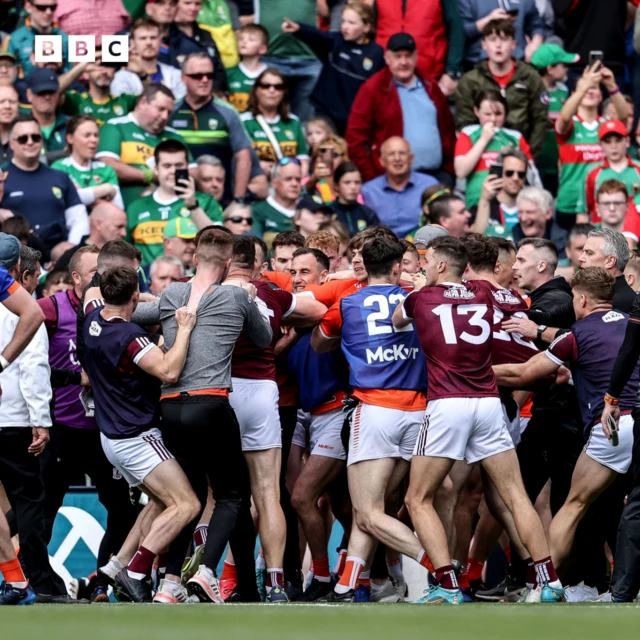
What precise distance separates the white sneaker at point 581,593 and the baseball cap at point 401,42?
739 cm

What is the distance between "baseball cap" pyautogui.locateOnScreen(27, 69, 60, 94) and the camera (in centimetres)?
1383

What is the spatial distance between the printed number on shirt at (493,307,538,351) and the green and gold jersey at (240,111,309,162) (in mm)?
5971

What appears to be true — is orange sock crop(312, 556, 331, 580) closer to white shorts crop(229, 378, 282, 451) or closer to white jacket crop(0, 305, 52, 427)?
white shorts crop(229, 378, 282, 451)

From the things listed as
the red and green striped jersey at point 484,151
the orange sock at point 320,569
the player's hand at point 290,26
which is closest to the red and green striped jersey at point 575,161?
the red and green striped jersey at point 484,151

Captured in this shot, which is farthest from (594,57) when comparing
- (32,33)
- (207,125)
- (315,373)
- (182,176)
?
(315,373)

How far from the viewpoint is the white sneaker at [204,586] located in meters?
8.16

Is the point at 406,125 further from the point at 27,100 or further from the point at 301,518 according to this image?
the point at 301,518

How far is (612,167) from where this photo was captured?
14.5 metres

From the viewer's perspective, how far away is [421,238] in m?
10.4

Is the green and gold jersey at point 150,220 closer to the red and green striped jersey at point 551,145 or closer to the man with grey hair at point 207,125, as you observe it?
the man with grey hair at point 207,125

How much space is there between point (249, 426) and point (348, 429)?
730 millimetres

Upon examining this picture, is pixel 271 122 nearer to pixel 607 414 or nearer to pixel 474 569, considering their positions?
pixel 474 569

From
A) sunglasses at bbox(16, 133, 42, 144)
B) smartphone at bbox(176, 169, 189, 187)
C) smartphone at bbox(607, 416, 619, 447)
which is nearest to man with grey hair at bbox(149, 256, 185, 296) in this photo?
smartphone at bbox(176, 169, 189, 187)

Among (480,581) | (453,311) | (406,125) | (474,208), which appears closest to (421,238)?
(453,311)
